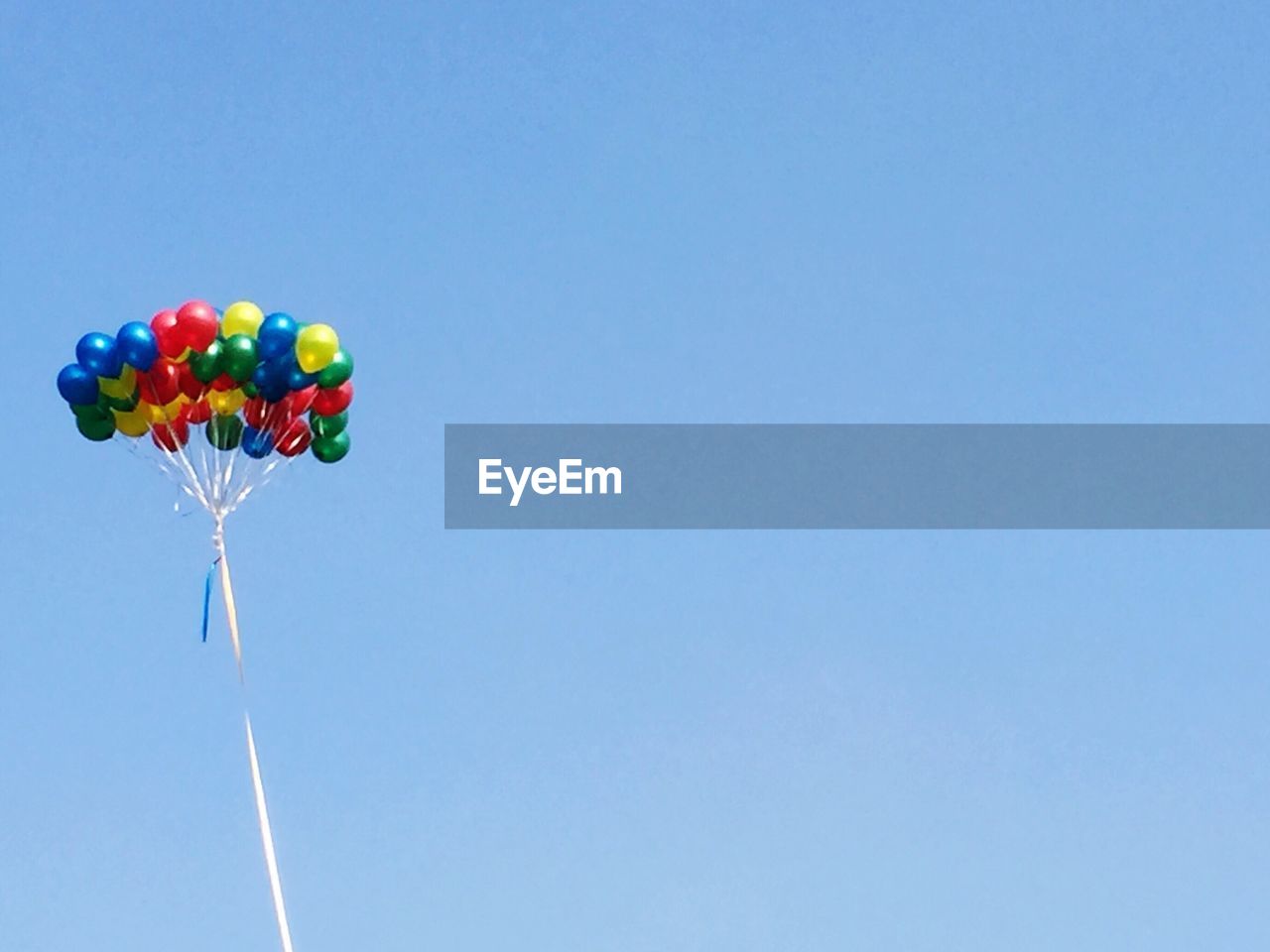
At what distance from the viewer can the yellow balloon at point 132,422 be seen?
40419 mm

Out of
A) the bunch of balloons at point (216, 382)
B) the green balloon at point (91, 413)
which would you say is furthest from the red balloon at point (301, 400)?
the green balloon at point (91, 413)

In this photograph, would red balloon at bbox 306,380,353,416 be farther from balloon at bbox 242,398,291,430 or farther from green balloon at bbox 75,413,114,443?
green balloon at bbox 75,413,114,443

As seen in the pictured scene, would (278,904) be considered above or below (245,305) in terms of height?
below

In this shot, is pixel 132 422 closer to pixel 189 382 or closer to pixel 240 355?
pixel 189 382

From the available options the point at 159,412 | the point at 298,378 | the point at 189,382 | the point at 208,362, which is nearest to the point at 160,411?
the point at 159,412

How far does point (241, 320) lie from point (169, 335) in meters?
1.13

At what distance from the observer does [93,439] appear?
41.0 meters

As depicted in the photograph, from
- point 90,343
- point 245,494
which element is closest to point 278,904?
point 245,494

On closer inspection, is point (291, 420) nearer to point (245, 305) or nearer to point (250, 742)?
point (245, 305)

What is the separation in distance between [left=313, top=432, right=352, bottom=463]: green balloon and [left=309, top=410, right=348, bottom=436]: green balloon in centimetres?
13

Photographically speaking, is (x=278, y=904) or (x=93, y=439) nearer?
(x=278, y=904)

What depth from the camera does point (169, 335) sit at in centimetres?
3903

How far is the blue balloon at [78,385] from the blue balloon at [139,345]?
0.94m

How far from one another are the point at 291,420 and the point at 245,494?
1400mm
